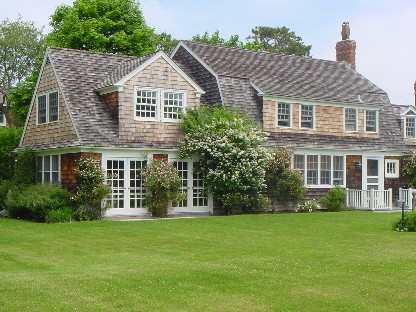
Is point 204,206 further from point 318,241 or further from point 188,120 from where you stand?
point 318,241

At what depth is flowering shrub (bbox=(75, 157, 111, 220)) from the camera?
2645 centimetres

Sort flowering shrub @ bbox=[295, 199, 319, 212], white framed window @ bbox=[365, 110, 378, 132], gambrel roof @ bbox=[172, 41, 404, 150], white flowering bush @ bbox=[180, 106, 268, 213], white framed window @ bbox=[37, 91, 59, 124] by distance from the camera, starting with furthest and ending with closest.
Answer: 1. white framed window @ bbox=[365, 110, 378, 132]
2. gambrel roof @ bbox=[172, 41, 404, 150]
3. flowering shrub @ bbox=[295, 199, 319, 212]
4. white framed window @ bbox=[37, 91, 59, 124]
5. white flowering bush @ bbox=[180, 106, 268, 213]

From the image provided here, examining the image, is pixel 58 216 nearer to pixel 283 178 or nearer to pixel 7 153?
pixel 7 153

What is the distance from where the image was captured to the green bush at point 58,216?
25.6 meters

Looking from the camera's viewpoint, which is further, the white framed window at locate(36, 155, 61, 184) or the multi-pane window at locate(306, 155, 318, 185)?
the multi-pane window at locate(306, 155, 318, 185)

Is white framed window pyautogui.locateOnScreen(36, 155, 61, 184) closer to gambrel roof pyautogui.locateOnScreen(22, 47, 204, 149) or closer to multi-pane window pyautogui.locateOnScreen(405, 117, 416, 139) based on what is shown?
gambrel roof pyautogui.locateOnScreen(22, 47, 204, 149)

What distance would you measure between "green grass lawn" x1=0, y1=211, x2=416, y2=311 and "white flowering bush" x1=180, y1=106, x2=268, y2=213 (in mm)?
6014

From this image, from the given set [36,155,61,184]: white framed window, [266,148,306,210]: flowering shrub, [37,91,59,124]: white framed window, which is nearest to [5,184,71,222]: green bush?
[36,155,61,184]: white framed window

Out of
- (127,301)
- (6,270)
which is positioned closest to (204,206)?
(6,270)

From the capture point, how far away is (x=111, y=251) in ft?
58.4

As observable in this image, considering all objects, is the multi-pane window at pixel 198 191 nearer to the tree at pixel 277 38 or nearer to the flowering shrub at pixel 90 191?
the flowering shrub at pixel 90 191

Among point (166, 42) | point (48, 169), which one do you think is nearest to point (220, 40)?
point (166, 42)

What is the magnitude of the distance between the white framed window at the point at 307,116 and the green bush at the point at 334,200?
3284 mm

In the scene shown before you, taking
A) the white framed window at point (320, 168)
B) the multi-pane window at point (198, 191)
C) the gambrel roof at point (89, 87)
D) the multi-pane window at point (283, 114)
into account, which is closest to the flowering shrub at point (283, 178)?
the white framed window at point (320, 168)
